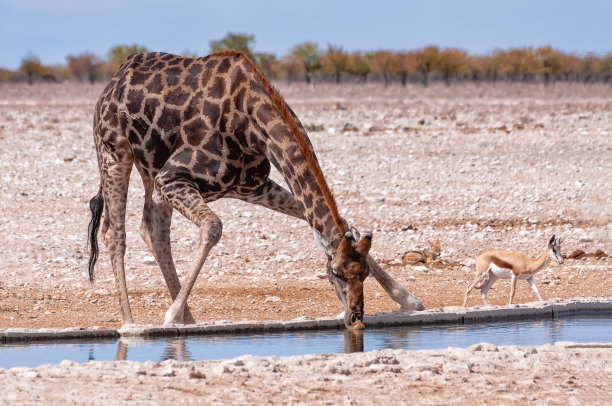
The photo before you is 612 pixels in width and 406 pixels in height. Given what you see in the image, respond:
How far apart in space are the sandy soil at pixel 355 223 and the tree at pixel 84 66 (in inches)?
1832

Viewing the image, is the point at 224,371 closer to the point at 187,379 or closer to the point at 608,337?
the point at 187,379

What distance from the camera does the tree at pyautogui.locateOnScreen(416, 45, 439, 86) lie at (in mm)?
68500

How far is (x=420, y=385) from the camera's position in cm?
600

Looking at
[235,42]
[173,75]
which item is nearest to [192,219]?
[173,75]

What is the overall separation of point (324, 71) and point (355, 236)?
65.0 meters

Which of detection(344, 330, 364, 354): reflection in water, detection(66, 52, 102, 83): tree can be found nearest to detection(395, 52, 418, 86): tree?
detection(66, 52, 102, 83): tree

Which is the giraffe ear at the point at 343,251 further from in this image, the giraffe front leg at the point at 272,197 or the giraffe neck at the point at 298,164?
the giraffe front leg at the point at 272,197

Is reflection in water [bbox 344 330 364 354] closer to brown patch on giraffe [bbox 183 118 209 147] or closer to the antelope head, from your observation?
brown patch on giraffe [bbox 183 118 209 147]

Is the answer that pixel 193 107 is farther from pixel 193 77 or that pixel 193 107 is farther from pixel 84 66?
pixel 84 66

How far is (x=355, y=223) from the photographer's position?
1550 centimetres

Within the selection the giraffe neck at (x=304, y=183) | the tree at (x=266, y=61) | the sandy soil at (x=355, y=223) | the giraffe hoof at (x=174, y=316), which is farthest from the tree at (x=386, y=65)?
the giraffe hoof at (x=174, y=316)

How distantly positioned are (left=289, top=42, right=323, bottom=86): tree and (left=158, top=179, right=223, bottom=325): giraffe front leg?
202ft

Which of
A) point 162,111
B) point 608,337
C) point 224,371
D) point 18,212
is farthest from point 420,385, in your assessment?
point 18,212

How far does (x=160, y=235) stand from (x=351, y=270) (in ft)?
9.23
